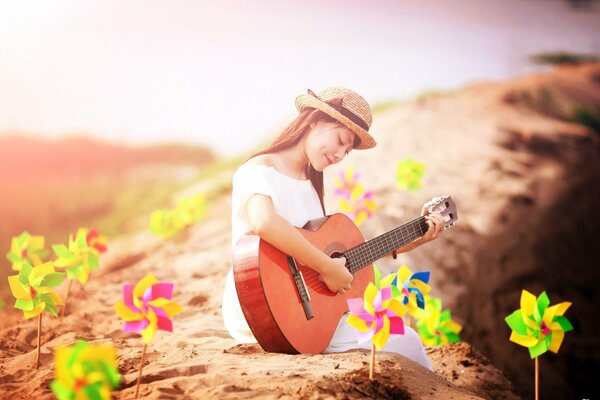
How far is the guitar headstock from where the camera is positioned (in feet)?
9.93

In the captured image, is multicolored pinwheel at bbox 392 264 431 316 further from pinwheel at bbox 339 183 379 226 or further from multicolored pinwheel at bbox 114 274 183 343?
pinwheel at bbox 339 183 379 226

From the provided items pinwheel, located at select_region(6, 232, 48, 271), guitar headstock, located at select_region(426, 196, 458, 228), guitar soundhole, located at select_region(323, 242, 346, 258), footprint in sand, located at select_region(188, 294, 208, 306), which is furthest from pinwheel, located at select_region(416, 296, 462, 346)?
pinwheel, located at select_region(6, 232, 48, 271)

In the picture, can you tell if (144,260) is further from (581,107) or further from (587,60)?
(587,60)

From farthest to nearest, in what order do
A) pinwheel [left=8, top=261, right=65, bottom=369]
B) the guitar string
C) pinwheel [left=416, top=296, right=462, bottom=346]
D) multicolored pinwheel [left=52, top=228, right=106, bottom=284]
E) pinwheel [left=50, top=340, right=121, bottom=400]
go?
pinwheel [left=416, top=296, right=462, bottom=346] < multicolored pinwheel [left=52, top=228, right=106, bottom=284] < the guitar string < pinwheel [left=8, top=261, right=65, bottom=369] < pinwheel [left=50, top=340, right=121, bottom=400]

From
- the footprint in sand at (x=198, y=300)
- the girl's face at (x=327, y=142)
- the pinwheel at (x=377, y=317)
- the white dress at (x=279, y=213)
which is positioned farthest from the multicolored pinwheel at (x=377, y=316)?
the footprint in sand at (x=198, y=300)

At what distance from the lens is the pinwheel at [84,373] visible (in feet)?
4.92

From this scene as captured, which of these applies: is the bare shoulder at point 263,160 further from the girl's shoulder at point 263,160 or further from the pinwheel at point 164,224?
the pinwheel at point 164,224

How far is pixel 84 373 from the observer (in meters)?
1.53

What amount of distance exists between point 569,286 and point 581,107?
5.44m

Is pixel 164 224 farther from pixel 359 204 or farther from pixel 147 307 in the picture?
pixel 147 307

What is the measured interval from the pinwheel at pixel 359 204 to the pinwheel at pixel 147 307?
219 cm

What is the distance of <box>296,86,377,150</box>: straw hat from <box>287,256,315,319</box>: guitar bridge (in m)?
0.70

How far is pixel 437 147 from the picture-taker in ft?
24.7

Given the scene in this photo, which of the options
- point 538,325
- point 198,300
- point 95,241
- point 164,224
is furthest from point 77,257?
point 538,325
